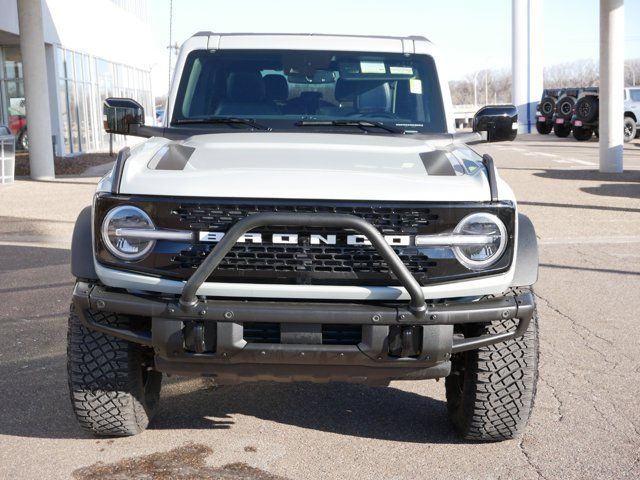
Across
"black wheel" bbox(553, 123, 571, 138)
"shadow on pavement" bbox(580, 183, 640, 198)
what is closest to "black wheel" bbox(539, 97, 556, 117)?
"black wheel" bbox(553, 123, 571, 138)

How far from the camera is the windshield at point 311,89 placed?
528cm

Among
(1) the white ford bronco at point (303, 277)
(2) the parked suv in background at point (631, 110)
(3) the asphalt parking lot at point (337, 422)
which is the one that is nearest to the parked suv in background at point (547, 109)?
(2) the parked suv in background at point (631, 110)

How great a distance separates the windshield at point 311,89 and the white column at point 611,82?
15.0 m

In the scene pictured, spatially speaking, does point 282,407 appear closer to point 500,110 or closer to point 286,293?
point 286,293

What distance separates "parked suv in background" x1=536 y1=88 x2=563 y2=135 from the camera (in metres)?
37.0

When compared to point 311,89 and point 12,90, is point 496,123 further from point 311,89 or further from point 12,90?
point 12,90

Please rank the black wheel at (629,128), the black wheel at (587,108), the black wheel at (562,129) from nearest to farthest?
the black wheel at (587,108), the black wheel at (629,128), the black wheel at (562,129)

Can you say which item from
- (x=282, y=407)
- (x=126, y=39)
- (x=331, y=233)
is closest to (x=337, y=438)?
(x=282, y=407)

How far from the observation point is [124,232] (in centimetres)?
379

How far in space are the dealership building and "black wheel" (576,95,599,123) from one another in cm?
1683

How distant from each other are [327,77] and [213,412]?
2009mm

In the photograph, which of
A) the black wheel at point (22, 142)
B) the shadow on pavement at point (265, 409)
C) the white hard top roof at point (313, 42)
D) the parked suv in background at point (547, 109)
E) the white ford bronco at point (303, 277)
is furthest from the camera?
the parked suv in background at point (547, 109)

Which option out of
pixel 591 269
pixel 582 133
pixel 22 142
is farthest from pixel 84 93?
pixel 591 269

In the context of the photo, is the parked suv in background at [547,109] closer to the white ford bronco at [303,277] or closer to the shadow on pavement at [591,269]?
the shadow on pavement at [591,269]
